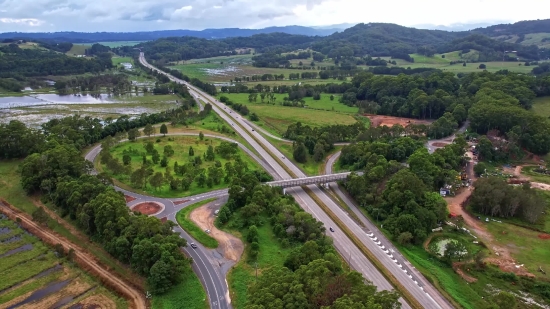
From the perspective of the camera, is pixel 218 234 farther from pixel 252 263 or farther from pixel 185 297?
pixel 185 297

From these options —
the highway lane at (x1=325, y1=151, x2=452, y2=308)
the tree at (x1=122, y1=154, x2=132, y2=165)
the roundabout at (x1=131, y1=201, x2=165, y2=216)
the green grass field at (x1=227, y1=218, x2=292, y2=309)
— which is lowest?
the highway lane at (x1=325, y1=151, x2=452, y2=308)

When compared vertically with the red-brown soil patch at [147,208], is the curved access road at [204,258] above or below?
below

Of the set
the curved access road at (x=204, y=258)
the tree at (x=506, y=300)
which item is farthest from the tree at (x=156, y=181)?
the tree at (x=506, y=300)

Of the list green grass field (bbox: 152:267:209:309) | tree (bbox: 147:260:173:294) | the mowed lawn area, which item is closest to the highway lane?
green grass field (bbox: 152:267:209:309)

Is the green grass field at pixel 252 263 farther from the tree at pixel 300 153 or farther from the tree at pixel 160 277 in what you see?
the tree at pixel 300 153

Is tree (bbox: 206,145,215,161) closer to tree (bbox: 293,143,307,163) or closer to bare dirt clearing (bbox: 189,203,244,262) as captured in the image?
tree (bbox: 293,143,307,163)

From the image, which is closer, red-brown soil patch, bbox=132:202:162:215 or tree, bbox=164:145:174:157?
red-brown soil patch, bbox=132:202:162:215

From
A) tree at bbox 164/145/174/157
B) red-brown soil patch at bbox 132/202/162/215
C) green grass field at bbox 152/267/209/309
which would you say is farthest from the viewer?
tree at bbox 164/145/174/157
